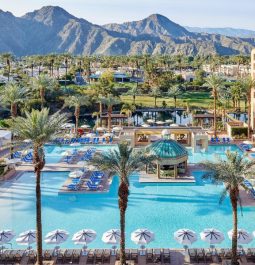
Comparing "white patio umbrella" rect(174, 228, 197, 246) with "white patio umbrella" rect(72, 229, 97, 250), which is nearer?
"white patio umbrella" rect(174, 228, 197, 246)

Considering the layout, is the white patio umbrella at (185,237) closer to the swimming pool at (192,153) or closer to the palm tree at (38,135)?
the palm tree at (38,135)

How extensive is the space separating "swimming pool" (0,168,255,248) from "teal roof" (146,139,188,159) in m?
2.67

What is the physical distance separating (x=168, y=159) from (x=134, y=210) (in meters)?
7.45

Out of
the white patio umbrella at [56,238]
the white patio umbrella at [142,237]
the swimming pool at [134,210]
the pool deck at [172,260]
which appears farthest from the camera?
the swimming pool at [134,210]

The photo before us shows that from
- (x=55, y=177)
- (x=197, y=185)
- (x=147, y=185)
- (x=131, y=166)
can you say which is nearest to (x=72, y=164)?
(x=55, y=177)

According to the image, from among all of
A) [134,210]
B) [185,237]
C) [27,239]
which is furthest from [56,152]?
[185,237]

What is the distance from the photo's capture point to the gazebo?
32531 millimetres

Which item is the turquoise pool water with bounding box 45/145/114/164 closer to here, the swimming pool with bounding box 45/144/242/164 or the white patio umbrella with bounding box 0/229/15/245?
the swimming pool with bounding box 45/144/242/164

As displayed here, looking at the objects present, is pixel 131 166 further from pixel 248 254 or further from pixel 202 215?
pixel 202 215

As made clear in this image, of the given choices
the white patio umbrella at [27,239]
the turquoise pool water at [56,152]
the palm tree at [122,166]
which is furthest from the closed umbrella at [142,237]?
the turquoise pool water at [56,152]

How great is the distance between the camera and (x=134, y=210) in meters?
26.2

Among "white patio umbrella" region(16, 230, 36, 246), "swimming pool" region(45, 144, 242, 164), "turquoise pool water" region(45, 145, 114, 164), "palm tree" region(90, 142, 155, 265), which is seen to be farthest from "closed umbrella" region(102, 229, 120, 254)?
"turquoise pool water" region(45, 145, 114, 164)

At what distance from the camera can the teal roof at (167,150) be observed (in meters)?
32.8

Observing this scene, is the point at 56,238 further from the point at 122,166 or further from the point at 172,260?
the point at 172,260
